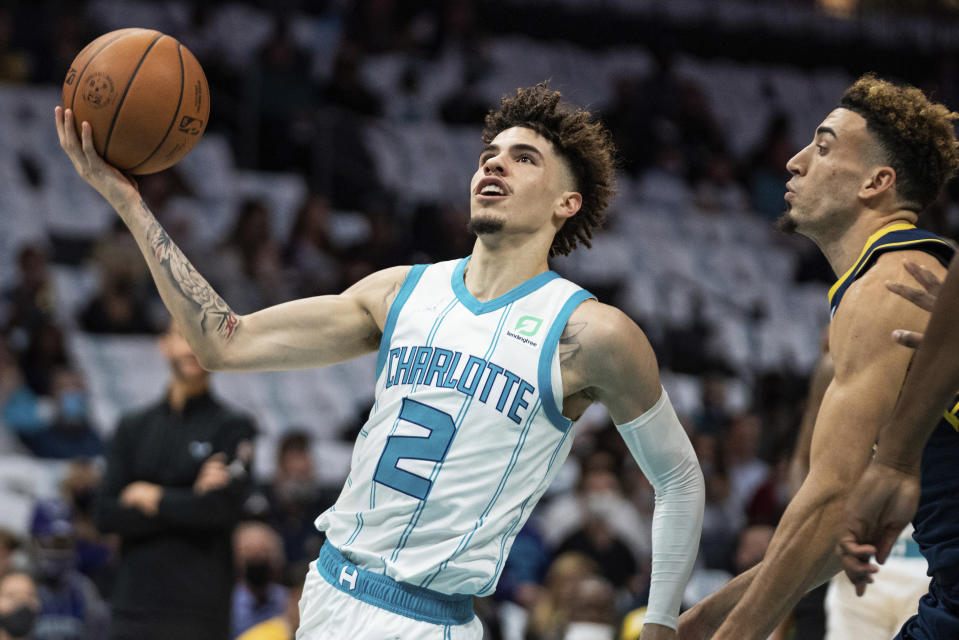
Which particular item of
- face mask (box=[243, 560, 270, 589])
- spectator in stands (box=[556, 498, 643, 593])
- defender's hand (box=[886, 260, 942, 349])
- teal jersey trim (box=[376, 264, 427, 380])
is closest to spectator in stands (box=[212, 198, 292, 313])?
face mask (box=[243, 560, 270, 589])

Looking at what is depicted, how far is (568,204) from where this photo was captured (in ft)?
12.5

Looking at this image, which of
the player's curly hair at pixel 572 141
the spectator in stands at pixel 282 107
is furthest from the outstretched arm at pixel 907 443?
the spectator in stands at pixel 282 107

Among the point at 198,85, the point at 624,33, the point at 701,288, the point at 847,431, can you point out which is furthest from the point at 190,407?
the point at 624,33

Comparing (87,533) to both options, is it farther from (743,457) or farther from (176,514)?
(743,457)

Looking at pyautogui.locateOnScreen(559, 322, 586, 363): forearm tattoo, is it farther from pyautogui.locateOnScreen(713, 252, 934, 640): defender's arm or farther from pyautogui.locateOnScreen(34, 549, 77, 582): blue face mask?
pyautogui.locateOnScreen(34, 549, 77, 582): blue face mask

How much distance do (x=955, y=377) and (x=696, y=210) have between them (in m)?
11.5

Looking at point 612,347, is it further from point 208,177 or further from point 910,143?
point 208,177

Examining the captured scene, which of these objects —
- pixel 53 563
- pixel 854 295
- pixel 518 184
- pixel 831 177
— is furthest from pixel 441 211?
pixel 854 295

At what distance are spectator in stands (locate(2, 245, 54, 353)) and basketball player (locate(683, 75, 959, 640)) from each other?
21.6ft

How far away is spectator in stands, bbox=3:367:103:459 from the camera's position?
8102 millimetres

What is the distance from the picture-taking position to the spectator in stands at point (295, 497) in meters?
7.69

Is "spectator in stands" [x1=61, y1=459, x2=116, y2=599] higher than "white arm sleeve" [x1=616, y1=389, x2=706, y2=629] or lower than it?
lower

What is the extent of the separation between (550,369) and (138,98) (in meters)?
1.45

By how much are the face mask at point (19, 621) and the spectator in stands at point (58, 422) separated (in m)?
2.14
